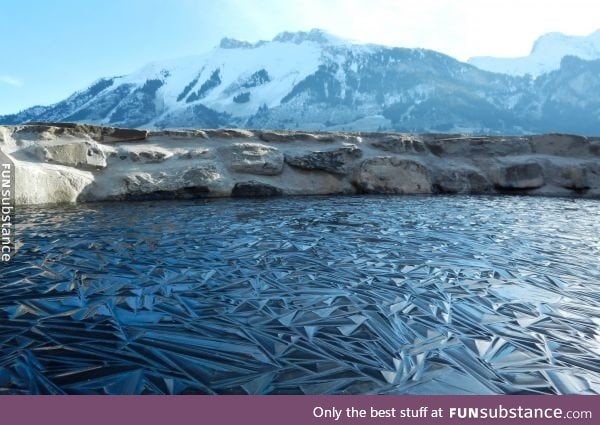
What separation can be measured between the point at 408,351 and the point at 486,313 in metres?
1.16

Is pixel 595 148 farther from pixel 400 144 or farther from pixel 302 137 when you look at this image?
pixel 302 137

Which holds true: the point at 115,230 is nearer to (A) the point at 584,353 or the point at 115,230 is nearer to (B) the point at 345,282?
(B) the point at 345,282

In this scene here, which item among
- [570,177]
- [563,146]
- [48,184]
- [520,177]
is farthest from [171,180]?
[563,146]

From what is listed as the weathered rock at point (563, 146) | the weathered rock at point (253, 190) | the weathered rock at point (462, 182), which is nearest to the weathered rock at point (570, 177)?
the weathered rock at point (563, 146)

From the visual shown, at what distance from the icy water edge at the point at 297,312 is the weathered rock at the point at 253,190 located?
498 centimetres

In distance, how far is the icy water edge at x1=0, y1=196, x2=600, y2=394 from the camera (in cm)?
251

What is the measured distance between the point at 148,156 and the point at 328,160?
6.00 meters

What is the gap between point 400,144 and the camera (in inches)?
595

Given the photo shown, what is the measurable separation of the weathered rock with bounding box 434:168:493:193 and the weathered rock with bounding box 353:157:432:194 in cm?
56

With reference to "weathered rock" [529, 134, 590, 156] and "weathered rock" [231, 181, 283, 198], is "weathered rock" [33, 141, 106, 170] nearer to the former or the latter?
"weathered rock" [231, 181, 283, 198]

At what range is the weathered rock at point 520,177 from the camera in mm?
14703

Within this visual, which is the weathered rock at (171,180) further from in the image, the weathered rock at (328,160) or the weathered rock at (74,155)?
the weathered rock at (328,160)

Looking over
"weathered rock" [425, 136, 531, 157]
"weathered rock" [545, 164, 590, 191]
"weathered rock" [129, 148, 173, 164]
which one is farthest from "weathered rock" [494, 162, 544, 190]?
"weathered rock" [129, 148, 173, 164]
